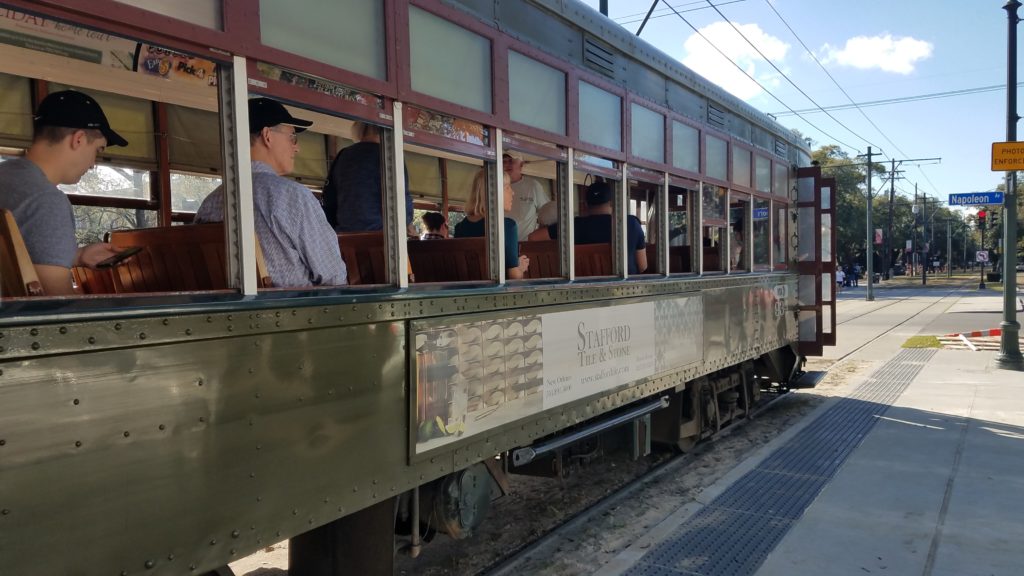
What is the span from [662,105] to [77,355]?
4154 millimetres

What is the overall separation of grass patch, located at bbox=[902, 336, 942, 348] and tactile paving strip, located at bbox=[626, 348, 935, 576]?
6746 millimetres

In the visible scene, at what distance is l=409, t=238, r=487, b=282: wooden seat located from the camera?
3.52 m

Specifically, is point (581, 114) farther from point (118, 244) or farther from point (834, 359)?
point (834, 359)

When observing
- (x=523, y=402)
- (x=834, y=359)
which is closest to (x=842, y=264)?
(x=834, y=359)

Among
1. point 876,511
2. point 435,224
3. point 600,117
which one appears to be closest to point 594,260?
point 600,117

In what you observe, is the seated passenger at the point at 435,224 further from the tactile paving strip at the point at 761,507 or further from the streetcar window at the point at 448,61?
the tactile paving strip at the point at 761,507

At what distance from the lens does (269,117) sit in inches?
97.4

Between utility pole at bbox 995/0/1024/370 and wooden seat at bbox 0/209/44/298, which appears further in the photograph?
utility pole at bbox 995/0/1024/370

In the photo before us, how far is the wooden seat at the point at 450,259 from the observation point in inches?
138

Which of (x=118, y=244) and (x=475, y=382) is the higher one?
(x=118, y=244)

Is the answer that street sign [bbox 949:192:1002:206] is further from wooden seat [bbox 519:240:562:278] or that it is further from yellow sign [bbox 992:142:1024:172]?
wooden seat [bbox 519:240:562:278]

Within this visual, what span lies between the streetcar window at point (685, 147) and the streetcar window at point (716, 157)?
205 millimetres

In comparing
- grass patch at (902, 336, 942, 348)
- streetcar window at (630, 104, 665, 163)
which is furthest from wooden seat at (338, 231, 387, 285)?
grass patch at (902, 336, 942, 348)

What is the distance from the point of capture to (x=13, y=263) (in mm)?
1818
